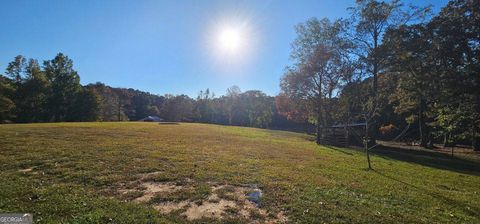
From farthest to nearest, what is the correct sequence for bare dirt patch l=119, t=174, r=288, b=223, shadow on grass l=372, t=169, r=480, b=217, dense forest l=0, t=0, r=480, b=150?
dense forest l=0, t=0, r=480, b=150 → shadow on grass l=372, t=169, r=480, b=217 → bare dirt patch l=119, t=174, r=288, b=223

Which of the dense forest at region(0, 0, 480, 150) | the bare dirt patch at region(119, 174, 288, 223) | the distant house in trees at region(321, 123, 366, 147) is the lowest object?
the bare dirt patch at region(119, 174, 288, 223)

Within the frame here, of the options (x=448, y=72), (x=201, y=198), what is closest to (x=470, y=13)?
(x=448, y=72)

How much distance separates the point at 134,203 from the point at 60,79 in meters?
69.6

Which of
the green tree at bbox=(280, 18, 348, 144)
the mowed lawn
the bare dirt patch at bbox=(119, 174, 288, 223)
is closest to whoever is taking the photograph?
the mowed lawn

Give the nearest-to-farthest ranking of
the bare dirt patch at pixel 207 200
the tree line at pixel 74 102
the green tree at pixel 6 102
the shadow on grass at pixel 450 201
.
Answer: the bare dirt patch at pixel 207 200 < the shadow on grass at pixel 450 201 < the green tree at pixel 6 102 < the tree line at pixel 74 102

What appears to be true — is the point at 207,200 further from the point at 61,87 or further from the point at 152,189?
the point at 61,87

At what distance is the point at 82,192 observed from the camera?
7840 millimetres

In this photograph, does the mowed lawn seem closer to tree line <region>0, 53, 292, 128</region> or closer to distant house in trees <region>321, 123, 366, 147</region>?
distant house in trees <region>321, 123, 366, 147</region>

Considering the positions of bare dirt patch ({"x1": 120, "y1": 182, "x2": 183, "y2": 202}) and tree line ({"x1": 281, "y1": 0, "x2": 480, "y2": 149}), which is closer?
bare dirt patch ({"x1": 120, "y1": 182, "x2": 183, "y2": 202})

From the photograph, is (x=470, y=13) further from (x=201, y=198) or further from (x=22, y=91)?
(x=22, y=91)

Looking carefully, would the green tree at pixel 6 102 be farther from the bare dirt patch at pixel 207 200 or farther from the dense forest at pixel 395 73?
the bare dirt patch at pixel 207 200

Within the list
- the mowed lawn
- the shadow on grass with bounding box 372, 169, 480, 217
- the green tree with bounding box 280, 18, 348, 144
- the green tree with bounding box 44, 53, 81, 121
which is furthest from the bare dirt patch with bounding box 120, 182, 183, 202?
the green tree with bounding box 44, 53, 81, 121

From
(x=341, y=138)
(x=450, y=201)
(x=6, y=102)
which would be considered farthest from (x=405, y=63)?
(x=6, y=102)

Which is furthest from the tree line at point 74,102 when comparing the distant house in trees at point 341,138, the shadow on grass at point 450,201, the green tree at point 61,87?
the shadow on grass at point 450,201
